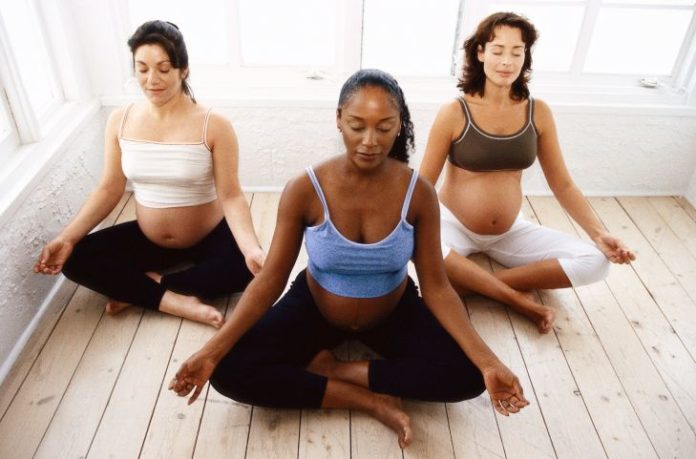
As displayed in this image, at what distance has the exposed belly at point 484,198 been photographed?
2.00 meters

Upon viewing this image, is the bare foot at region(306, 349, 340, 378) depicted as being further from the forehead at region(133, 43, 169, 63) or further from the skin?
the forehead at region(133, 43, 169, 63)

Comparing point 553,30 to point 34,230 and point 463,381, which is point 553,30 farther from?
point 34,230

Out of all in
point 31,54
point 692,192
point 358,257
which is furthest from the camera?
point 692,192

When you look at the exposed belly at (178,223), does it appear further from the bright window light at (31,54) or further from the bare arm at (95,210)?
the bright window light at (31,54)

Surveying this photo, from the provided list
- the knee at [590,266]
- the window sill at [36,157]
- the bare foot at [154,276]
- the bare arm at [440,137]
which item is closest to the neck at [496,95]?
the bare arm at [440,137]

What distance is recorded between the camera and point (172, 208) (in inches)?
76.6

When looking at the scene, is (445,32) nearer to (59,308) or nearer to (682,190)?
(682,190)

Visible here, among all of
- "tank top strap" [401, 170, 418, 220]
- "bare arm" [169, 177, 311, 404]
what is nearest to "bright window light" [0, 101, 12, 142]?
"bare arm" [169, 177, 311, 404]

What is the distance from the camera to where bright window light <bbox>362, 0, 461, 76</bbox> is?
257 centimetres

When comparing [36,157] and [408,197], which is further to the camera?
[36,157]

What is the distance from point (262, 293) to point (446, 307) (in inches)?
19.7

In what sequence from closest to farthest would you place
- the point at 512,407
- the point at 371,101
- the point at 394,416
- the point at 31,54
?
1. the point at 371,101
2. the point at 512,407
3. the point at 394,416
4. the point at 31,54

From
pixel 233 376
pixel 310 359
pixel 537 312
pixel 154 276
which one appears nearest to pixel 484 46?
pixel 537 312

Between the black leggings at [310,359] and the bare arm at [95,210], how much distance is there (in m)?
0.73
